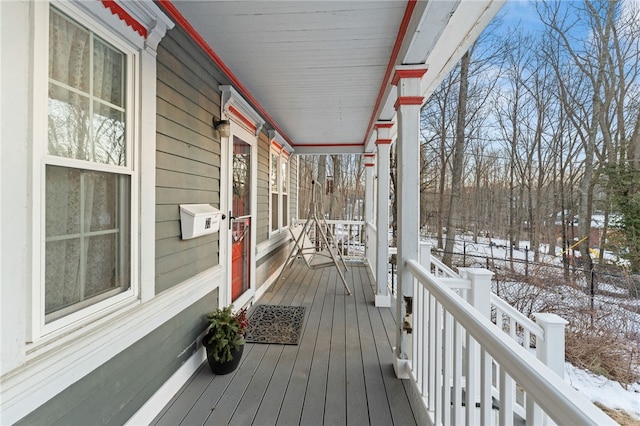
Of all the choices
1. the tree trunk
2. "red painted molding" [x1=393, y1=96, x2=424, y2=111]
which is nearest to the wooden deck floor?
"red painted molding" [x1=393, y1=96, x2=424, y2=111]

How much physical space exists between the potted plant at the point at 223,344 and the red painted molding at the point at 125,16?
6.50 feet

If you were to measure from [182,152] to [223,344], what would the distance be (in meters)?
1.45

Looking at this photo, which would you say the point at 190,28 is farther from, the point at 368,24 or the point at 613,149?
the point at 613,149

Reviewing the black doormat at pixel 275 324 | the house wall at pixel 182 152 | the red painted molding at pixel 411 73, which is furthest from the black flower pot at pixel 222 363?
the red painted molding at pixel 411 73

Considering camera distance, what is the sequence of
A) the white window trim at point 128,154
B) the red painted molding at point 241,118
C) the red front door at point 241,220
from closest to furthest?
the white window trim at point 128,154 → the red painted molding at point 241,118 → the red front door at point 241,220

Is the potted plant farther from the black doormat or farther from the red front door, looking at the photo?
the red front door

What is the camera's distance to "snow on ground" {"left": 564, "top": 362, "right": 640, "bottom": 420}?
2.41m

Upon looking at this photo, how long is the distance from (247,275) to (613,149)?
5.64 m

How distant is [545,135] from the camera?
271 inches

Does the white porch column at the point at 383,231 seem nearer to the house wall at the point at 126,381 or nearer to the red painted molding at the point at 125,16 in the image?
the house wall at the point at 126,381

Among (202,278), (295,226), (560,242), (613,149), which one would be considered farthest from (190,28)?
(560,242)

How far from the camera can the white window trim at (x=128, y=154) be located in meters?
1.03

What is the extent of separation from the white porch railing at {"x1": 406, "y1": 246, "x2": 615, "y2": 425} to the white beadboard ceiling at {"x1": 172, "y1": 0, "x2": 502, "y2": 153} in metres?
1.54

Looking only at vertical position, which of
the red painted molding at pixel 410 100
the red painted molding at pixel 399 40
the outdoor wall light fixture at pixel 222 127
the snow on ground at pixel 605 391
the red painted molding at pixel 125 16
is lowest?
the snow on ground at pixel 605 391
